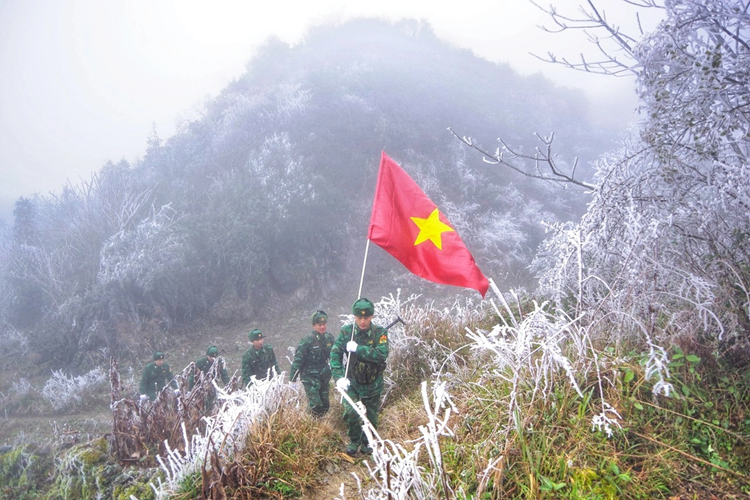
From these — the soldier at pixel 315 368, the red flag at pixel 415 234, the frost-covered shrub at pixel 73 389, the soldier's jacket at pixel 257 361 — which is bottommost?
the frost-covered shrub at pixel 73 389

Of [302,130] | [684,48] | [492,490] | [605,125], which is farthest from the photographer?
[605,125]

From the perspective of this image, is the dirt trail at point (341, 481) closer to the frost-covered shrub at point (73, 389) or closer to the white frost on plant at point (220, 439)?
the white frost on plant at point (220, 439)

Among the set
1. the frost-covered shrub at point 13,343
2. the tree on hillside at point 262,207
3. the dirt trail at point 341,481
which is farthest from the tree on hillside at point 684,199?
the frost-covered shrub at point 13,343

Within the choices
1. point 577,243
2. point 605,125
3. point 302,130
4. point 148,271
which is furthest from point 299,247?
point 605,125

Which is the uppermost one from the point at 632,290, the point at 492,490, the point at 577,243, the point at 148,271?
the point at 577,243

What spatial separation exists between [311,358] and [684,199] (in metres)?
4.51

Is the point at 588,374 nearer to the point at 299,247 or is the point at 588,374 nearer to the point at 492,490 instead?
the point at 492,490

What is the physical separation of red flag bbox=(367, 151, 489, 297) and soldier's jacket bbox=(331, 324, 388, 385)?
0.98m

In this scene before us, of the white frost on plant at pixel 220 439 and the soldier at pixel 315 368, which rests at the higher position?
the white frost on plant at pixel 220 439

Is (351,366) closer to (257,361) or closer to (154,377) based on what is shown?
(257,361)

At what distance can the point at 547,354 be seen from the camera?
3.14 m

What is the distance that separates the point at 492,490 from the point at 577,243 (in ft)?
6.07

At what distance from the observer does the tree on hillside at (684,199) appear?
10.00ft

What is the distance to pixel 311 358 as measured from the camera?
18.7ft
